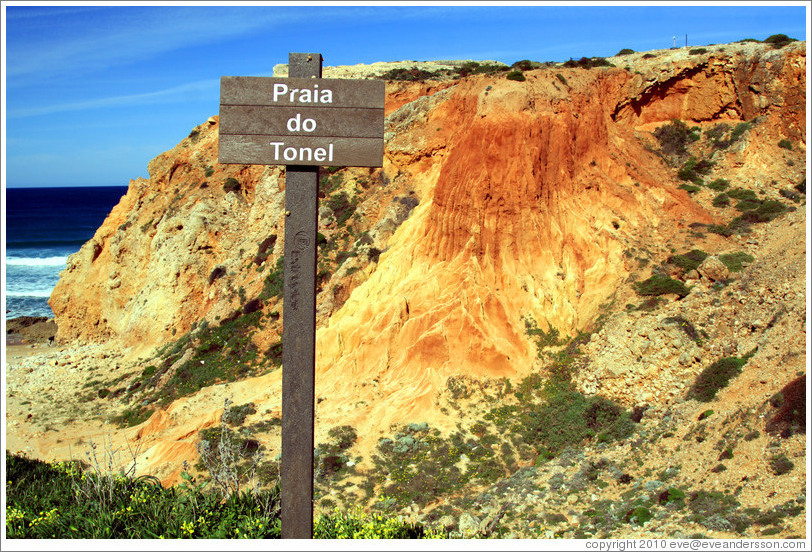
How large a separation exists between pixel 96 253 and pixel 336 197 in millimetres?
18560

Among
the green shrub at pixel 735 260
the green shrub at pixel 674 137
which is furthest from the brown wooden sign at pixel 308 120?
the green shrub at pixel 674 137

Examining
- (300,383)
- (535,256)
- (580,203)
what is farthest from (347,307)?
(300,383)

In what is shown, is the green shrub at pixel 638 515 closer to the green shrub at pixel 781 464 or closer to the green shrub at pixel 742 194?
the green shrub at pixel 781 464

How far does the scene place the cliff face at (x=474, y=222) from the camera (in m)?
24.5

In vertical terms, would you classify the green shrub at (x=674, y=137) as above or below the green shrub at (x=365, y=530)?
above

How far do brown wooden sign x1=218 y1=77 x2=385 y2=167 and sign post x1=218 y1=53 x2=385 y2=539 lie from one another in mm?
10

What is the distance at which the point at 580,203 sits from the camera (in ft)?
88.3

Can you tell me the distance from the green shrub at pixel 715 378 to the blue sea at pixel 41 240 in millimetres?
51836

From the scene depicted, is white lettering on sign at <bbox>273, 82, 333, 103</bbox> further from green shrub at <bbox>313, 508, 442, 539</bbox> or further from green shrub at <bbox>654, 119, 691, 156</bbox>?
green shrub at <bbox>654, 119, 691, 156</bbox>

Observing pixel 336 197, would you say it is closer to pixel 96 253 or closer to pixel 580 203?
pixel 580 203

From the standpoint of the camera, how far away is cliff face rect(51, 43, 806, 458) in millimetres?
24500

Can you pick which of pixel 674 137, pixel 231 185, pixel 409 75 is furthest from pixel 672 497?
pixel 409 75

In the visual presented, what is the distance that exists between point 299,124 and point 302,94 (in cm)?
31

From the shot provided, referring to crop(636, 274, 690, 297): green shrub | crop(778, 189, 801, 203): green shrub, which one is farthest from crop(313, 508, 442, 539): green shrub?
crop(778, 189, 801, 203): green shrub
